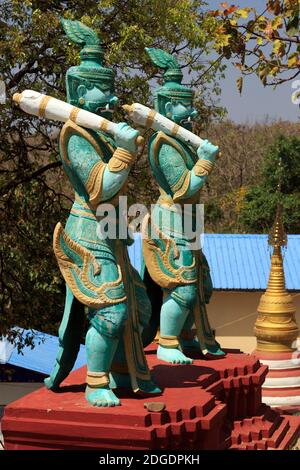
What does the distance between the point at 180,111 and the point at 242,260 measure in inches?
247

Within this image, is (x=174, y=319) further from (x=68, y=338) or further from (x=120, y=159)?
(x=120, y=159)

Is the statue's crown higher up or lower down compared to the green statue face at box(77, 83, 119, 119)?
higher up

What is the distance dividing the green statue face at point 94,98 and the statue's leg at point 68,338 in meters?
1.35

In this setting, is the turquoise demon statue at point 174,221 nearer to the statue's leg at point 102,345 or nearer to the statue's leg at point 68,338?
the statue's leg at point 68,338

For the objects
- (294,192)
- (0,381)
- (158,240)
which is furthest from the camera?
(294,192)

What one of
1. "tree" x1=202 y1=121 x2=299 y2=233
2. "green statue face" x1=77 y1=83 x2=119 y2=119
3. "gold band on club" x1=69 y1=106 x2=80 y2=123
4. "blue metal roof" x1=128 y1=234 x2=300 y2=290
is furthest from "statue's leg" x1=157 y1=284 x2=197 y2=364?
"tree" x1=202 y1=121 x2=299 y2=233

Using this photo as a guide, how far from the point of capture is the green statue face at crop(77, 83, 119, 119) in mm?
5613

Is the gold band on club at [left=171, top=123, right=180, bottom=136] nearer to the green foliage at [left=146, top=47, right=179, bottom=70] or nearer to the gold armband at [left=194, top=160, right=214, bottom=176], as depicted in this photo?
the gold armband at [left=194, top=160, right=214, bottom=176]

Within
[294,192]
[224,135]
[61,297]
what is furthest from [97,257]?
[224,135]

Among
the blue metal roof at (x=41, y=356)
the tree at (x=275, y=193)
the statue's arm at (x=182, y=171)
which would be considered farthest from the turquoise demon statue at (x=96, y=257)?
the tree at (x=275, y=193)

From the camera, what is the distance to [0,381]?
10031mm

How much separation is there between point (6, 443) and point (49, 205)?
424 centimetres

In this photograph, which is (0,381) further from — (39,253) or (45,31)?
(45,31)

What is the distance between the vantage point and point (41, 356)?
967 centimetres
